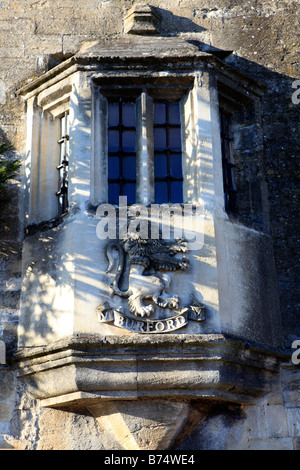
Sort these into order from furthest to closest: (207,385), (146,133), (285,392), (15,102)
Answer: (15,102), (146,133), (285,392), (207,385)

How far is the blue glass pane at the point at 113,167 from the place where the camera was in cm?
761

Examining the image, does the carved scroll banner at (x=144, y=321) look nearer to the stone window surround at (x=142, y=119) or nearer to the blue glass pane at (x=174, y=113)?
the stone window surround at (x=142, y=119)

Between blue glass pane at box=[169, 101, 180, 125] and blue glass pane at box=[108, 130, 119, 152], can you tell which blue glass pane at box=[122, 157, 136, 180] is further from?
blue glass pane at box=[169, 101, 180, 125]

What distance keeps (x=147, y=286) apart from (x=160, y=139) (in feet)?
5.47

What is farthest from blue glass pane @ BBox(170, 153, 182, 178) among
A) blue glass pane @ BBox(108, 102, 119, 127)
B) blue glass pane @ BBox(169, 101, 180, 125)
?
blue glass pane @ BBox(108, 102, 119, 127)

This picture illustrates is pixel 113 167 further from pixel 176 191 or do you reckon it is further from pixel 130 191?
pixel 176 191

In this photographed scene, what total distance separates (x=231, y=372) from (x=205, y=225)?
1.33m

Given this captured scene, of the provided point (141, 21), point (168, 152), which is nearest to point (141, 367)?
point (168, 152)

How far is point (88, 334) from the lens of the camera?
6.74 meters

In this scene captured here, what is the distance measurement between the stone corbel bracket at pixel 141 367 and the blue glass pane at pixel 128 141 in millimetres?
1961

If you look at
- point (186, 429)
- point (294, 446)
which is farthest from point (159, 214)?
point (294, 446)

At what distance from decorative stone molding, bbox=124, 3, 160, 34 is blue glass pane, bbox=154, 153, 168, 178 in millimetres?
1520

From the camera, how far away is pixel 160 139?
7797mm
